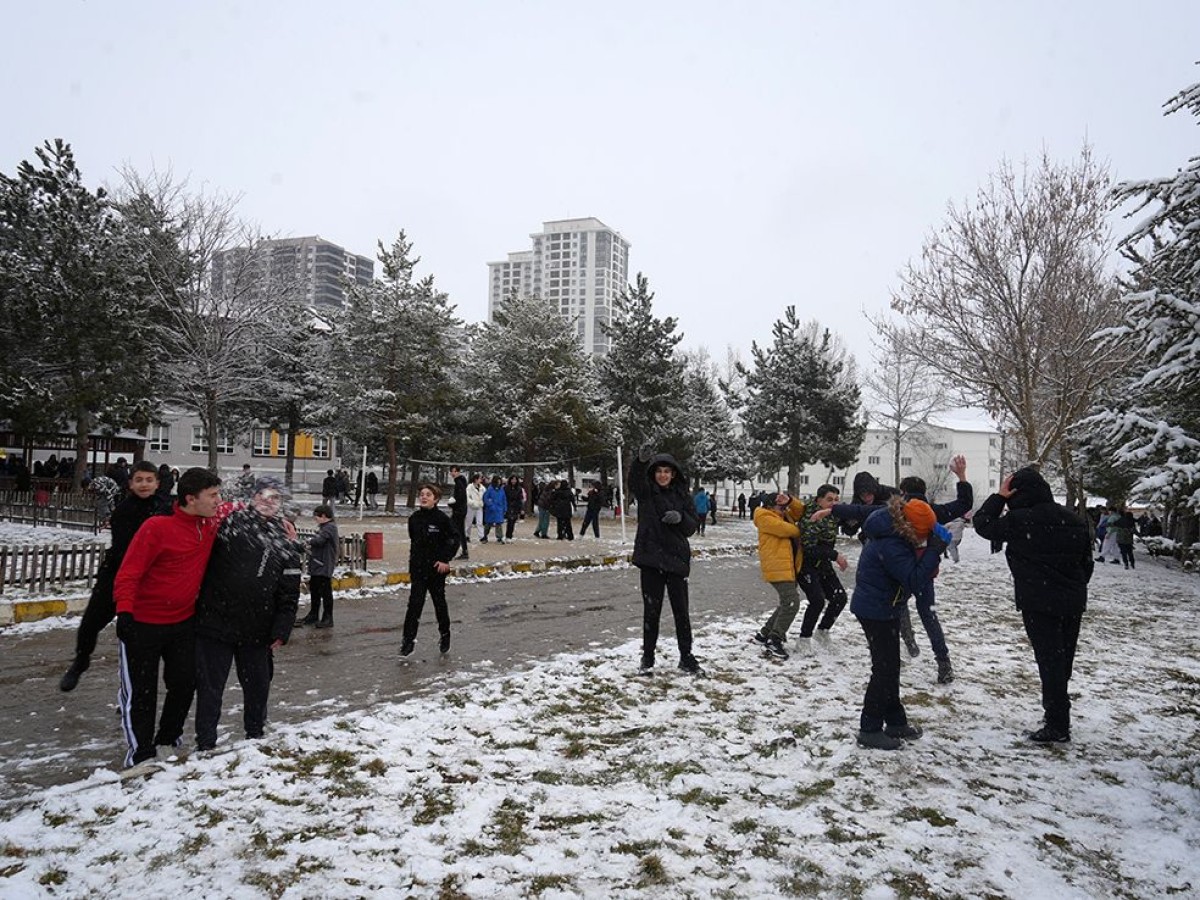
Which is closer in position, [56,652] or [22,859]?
[22,859]

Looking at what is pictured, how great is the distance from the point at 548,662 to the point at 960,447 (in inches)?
4009

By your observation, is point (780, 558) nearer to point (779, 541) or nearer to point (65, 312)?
point (779, 541)

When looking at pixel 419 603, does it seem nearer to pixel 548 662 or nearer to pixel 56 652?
pixel 548 662

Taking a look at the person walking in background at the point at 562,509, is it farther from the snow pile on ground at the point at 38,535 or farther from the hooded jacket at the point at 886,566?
the hooded jacket at the point at 886,566

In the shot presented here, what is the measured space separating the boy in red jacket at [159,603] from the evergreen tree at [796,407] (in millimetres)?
36877

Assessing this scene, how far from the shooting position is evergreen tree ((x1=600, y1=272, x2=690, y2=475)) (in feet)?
125

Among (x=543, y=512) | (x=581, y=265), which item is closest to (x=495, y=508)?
(x=543, y=512)

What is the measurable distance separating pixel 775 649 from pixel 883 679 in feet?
9.63

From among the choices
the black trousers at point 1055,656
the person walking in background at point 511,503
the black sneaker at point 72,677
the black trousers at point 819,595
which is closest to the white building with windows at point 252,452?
the person walking in background at point 511,503

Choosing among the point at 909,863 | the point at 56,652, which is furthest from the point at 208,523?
the point at 56,652

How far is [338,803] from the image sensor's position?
13.6 feet

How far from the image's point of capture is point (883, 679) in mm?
5250

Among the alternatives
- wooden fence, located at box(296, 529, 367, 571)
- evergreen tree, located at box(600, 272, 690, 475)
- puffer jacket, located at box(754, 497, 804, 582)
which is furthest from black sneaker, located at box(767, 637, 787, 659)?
evergreen tree, located at box(600, 272, 690, 475)

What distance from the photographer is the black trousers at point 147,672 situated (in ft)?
14.9
